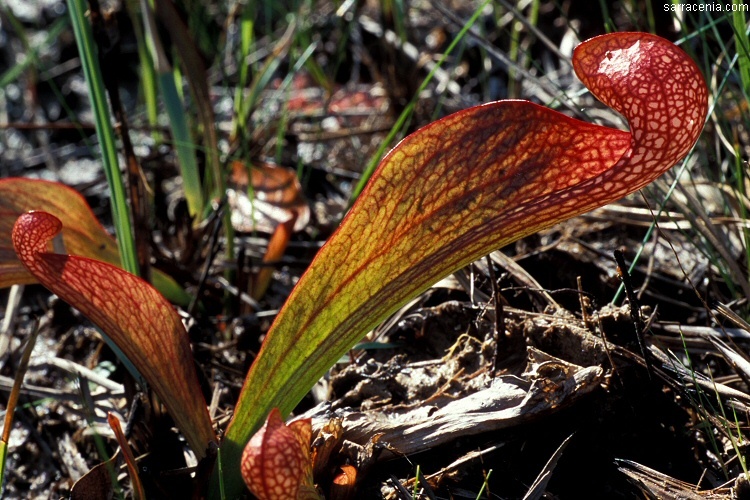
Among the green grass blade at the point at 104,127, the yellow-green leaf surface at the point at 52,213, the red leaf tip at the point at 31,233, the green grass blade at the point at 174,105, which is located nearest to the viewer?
the red leaf tip at the point at 31,233

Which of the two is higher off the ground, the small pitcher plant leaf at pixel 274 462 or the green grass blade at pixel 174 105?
the green grass blade at pixel 174 105

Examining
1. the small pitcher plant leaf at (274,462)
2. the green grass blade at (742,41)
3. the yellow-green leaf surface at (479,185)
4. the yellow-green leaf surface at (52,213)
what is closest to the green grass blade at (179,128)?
the yellow-green leaf surface at (52,213)

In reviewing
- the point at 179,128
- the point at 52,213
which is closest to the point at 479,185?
the point at 52,213

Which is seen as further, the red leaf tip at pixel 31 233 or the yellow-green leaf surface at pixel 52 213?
the yellow-green leaf surface at pixel 52 213

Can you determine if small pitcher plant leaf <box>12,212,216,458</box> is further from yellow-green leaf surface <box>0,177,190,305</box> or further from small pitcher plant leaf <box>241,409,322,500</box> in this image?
small pitcher plant leaf <box>241,409,322,500</box>

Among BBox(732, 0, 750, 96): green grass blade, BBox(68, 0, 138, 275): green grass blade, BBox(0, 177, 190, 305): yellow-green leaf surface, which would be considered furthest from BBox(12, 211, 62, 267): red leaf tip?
BBox(732, 0, 750, 96): green grass blade

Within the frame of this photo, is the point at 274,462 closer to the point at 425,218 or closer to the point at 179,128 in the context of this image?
the point at 425,218

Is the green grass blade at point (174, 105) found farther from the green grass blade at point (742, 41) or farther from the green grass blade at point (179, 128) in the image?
the green grass blade at point (742, 41)
